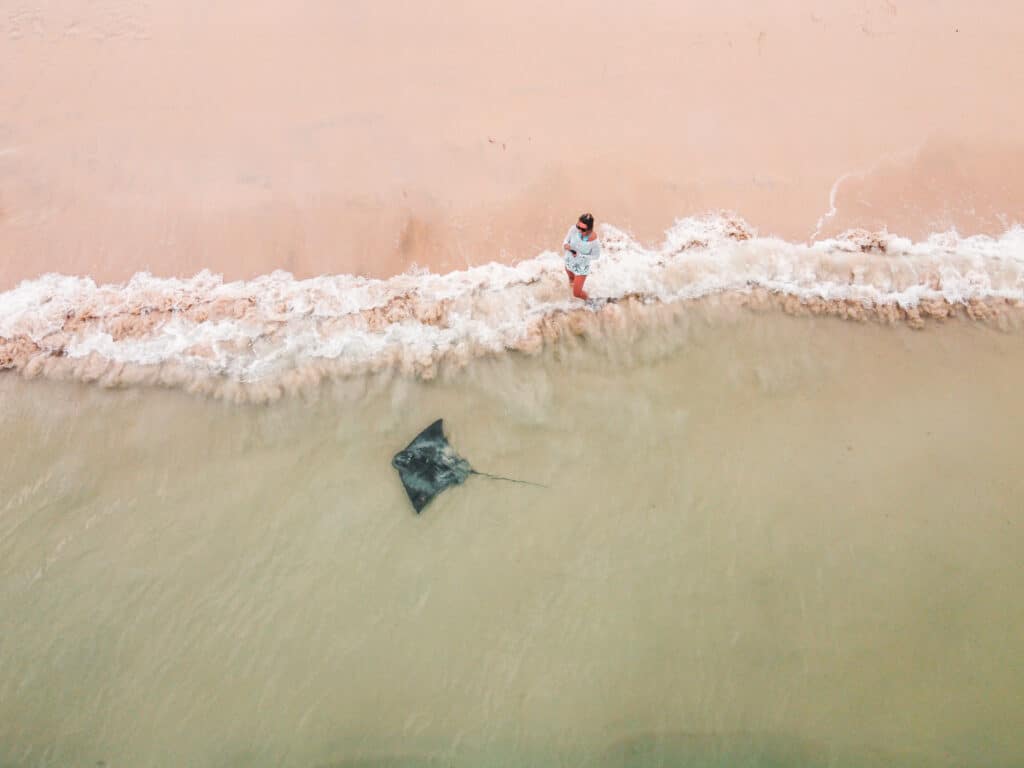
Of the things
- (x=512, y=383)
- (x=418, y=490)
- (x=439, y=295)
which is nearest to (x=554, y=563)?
(x=418, y=490)

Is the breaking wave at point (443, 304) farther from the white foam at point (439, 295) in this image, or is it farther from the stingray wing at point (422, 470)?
the stingray wing at point (422, 470)

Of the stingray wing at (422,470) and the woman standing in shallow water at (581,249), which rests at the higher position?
the woman standing in shallow water at (581,249)

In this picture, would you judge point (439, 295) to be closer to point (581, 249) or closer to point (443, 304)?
point (443, 304)

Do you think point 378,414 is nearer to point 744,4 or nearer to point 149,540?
point 149,540

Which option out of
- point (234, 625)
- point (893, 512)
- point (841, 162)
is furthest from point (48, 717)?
point (841, 162)

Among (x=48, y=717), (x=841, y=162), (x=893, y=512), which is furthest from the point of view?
(x=841, y=162)

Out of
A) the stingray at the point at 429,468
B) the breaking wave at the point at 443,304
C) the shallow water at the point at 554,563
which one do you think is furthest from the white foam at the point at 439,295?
the stingray at the point at 429,468
